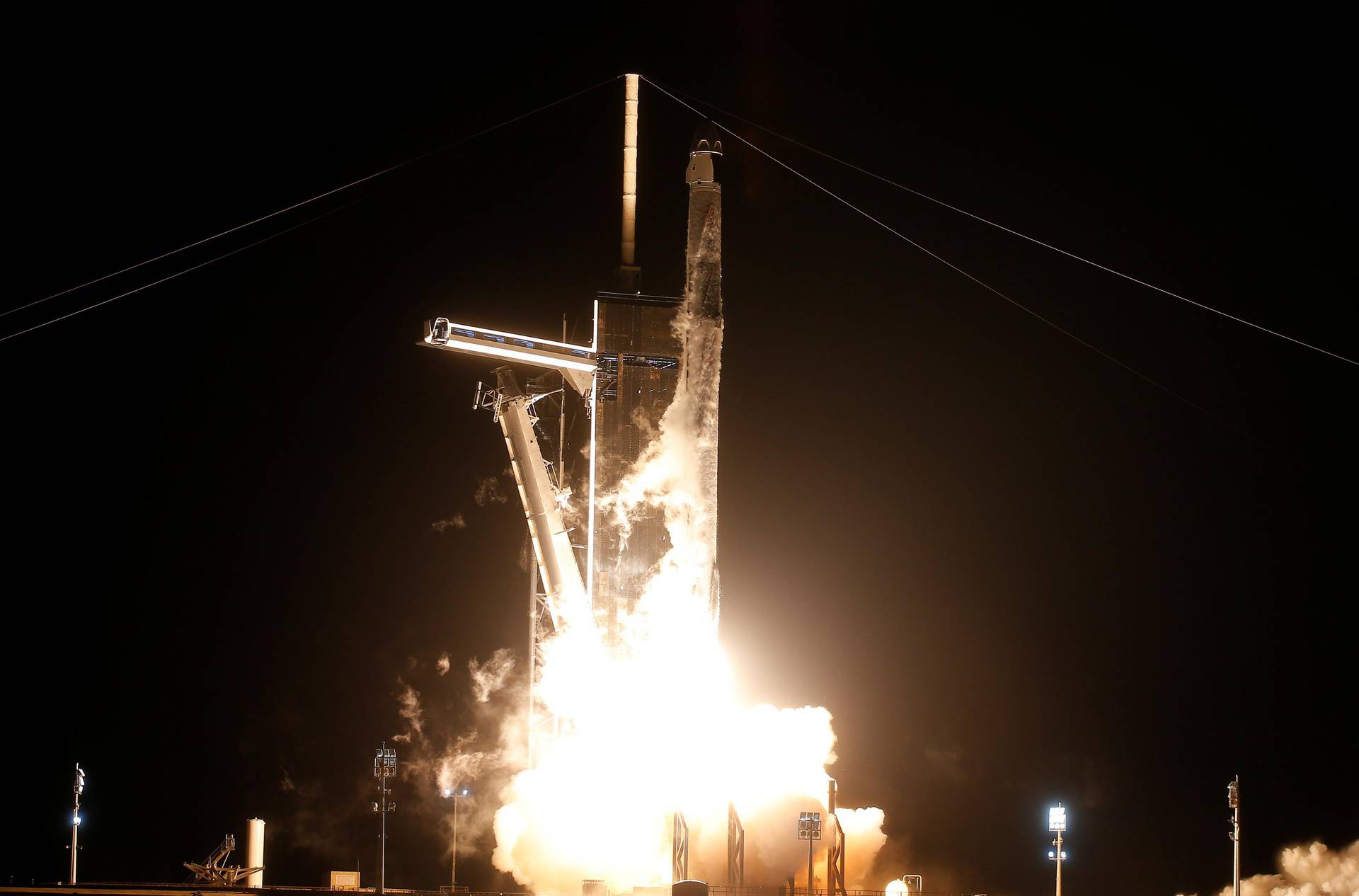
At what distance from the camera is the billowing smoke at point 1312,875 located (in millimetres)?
39688

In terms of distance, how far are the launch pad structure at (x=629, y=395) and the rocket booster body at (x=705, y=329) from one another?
0.08ft

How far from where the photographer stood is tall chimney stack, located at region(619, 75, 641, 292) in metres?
36.4

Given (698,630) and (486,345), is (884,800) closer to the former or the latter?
(698,630)

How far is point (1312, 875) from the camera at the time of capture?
41688 mm

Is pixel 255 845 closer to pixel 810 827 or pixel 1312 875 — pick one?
pixel 810 827

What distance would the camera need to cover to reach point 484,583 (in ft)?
156

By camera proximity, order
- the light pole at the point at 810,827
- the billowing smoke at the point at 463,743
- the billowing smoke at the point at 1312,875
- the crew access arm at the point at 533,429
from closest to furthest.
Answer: the light pole at the point at 810,827 < the crew access arm at the point at 533,429 < the billowing smoke at the point at 1312,875 < the billowing smoke at the point at 463,743

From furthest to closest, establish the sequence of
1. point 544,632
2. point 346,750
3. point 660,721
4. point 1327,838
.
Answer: point 346,750 → point 1327,838 → point 544,632 → point 660,721

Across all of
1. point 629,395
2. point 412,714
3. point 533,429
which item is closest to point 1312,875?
point 629,395

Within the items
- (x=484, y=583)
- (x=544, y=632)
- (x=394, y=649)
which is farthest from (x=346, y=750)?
(x=544, y=632)

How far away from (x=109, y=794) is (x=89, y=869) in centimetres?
237

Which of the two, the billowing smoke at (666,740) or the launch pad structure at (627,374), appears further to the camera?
the launch pad structure at (627,374)

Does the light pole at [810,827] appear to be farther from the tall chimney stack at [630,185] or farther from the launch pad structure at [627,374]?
the tall chimney stack at [630,185]

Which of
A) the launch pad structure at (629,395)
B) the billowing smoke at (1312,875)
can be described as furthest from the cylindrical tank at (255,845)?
the billowing smoke at (1312,875)
